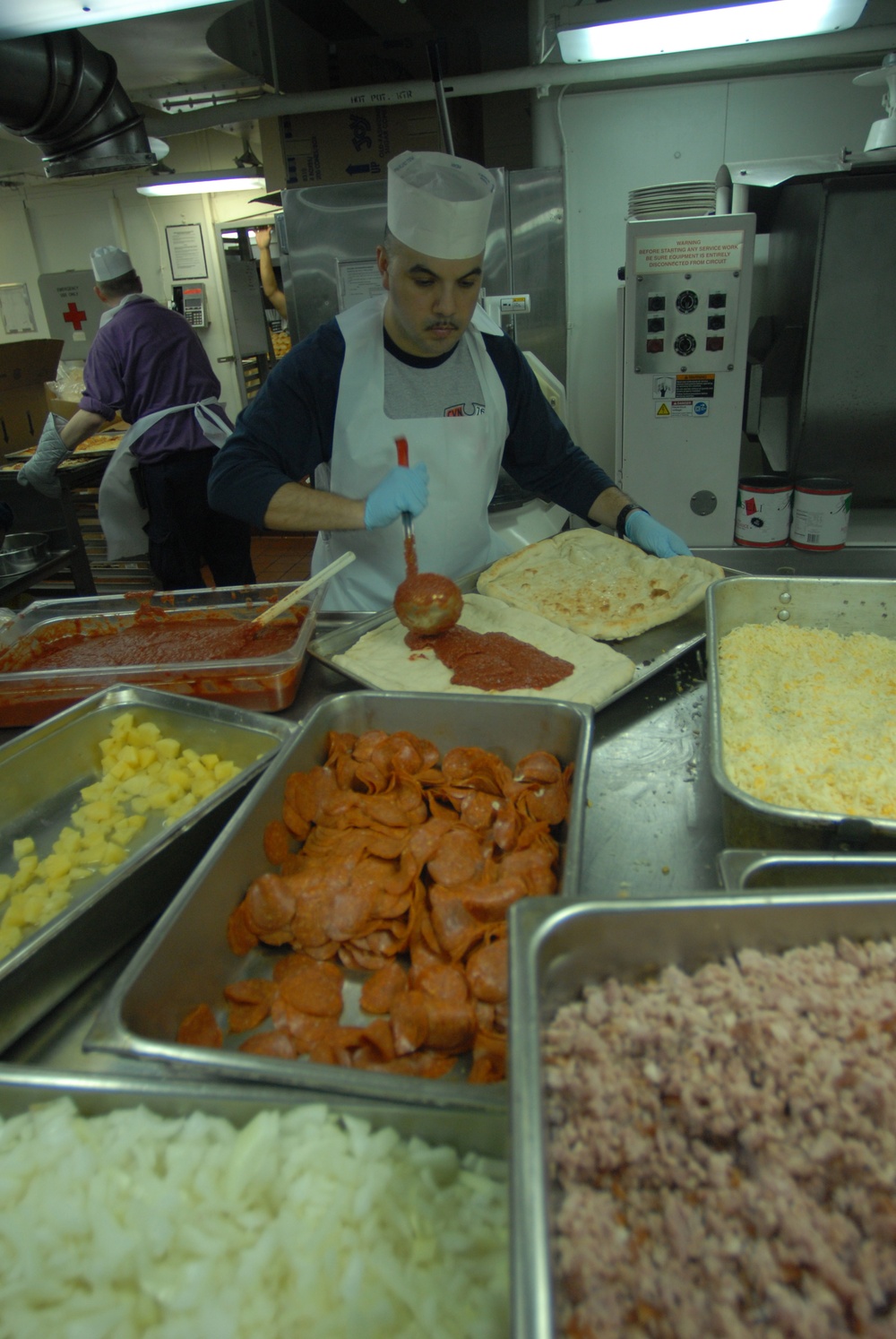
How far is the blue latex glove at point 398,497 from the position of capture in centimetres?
222

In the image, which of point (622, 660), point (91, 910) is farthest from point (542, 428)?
point (91, 910)

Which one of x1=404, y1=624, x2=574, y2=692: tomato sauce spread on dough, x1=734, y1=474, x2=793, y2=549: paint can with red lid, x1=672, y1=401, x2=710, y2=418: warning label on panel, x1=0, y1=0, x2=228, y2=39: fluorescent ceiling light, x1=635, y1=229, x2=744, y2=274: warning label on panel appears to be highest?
x1=0, y1=0, x2=228, y2=39: fluorescent ceiling light

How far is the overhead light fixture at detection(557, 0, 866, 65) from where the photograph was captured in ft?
9.44

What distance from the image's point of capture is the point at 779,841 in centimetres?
116

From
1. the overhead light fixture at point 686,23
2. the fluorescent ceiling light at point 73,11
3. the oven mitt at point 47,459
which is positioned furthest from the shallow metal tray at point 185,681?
the oven mitt at point 47,459

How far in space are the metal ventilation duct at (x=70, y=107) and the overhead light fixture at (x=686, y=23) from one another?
2.76m

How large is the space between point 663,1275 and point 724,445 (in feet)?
11.7

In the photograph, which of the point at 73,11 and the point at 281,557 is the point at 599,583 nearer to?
the point at 73,11

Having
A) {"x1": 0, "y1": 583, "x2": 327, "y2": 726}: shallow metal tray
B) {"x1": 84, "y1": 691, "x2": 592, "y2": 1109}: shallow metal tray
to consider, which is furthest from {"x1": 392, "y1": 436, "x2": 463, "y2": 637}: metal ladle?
{"x1": 84, "y1": 691, "x2": 592, "y2": 1109}: shallow metal tray

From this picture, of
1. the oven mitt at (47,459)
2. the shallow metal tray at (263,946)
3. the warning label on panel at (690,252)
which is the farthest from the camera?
the oven mitt at (47,459)

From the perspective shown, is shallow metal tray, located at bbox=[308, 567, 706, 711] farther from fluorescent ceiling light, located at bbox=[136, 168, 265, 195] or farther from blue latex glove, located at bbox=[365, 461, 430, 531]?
fluorescent ceiling light, located at bbox=[136, 168, 265, 195]

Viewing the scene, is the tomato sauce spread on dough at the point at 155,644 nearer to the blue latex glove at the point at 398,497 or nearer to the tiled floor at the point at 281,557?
the blue latex glove at the point at 398,497

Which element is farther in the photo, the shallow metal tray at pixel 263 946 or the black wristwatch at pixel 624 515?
the black wristwatch at pixel 624 515

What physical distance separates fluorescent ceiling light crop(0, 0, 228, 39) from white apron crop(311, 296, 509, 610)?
3.06 feet
